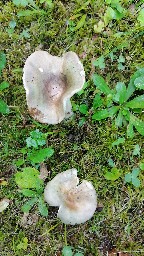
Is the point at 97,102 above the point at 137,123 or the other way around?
above

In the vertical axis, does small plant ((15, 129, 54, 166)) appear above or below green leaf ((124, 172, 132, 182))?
above

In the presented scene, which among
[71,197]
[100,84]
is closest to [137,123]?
[100,84]

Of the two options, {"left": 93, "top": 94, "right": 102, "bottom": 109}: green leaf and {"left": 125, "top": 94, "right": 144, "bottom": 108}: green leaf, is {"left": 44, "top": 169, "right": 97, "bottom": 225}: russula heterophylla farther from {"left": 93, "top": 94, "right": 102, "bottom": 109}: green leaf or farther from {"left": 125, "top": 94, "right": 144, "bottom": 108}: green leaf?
{"left": 125, "top": 94, "right": 144, "bottom": 108}: green leaf

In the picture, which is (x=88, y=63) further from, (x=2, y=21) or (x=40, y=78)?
(x=2, y=21)

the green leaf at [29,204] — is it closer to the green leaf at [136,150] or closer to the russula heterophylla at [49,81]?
the russula heterophylla at [49,81]

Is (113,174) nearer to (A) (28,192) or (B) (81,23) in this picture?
(A) (28,192)

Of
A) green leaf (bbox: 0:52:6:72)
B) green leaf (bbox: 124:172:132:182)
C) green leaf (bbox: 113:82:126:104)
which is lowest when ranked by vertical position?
green leaf (bbox: 124:172:132:182)

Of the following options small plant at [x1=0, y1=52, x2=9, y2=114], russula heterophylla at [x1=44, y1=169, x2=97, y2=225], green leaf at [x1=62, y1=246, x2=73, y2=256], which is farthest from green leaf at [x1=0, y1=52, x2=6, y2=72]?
green leaf at [x1=62, y1=246, x2=73, y2=256]
